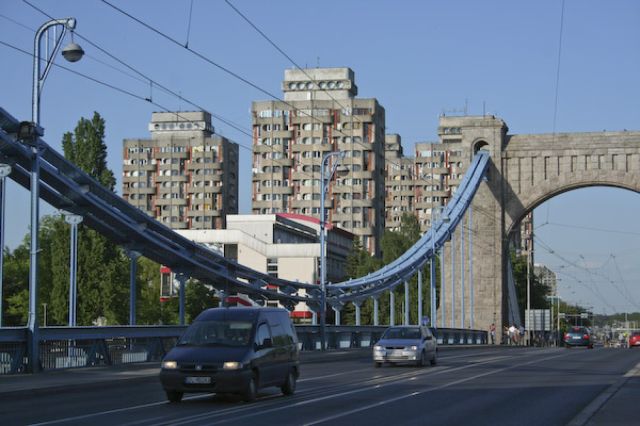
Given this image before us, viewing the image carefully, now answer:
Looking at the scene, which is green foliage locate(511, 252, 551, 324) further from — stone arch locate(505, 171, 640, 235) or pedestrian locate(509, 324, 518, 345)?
pedestrian locate(509, 324, 518, 345)

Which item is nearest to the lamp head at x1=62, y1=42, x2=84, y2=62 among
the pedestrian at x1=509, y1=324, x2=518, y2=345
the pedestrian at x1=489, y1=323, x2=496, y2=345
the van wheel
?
the van wheel

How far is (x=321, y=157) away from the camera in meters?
158

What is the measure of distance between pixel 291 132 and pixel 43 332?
436 ft

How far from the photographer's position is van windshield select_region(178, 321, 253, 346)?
19203 millimetres

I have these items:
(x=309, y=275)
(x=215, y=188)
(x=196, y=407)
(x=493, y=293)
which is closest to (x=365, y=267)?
(x=309, y=275)

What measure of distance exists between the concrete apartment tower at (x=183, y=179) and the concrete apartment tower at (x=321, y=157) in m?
17.2

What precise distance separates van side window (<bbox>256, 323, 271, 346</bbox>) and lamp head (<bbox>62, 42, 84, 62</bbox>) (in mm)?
9662

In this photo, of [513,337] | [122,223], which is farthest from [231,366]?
[513,337]

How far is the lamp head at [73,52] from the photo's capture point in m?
26.4

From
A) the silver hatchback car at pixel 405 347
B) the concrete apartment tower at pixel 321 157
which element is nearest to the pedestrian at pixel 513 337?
the silver hatchback car at pixel 405 347

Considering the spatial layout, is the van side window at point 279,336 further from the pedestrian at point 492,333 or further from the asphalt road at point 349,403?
the pedestrian at point 492,333

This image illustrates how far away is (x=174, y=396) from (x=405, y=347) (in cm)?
1555

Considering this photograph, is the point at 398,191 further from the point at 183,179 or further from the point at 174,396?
the point at 174,396

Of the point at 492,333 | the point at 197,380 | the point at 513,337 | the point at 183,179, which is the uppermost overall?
the point at 183,179
